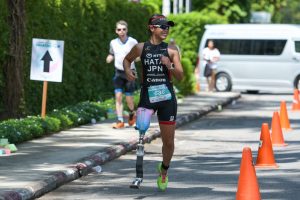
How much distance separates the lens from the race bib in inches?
432

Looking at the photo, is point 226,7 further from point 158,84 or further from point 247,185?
point 247,185

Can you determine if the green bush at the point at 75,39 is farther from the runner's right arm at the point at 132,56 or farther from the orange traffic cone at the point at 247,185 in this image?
the orange traffic cone at the point at 247,185

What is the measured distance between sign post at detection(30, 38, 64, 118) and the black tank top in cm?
637

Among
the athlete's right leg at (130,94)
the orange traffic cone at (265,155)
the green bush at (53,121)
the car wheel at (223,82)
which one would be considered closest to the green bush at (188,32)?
the car wheel at (223,82)

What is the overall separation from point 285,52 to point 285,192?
24.6 metres

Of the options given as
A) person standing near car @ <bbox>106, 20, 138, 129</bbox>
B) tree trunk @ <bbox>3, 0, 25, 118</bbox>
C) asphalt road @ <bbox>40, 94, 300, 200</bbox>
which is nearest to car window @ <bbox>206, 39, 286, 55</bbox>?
asphalt road @ <bbox>40, 94, 300, 200</bbox>

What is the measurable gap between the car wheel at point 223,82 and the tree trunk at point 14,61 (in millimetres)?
18566

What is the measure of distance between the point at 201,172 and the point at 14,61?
553cm

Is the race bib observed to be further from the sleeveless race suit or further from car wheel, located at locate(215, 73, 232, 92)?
car wheel, located at locate(215, 73, 232, 92)

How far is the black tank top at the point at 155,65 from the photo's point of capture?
431 inches

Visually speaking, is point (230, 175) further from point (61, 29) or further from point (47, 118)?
point (61, 29)

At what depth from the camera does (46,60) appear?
17375 millimetres

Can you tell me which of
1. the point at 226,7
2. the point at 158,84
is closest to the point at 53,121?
the point at 158,84

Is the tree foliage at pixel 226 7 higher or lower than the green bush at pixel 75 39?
higher
